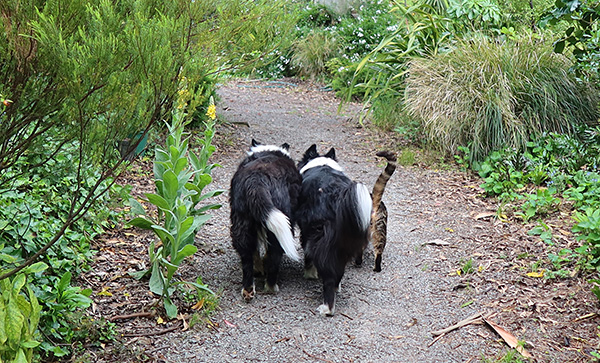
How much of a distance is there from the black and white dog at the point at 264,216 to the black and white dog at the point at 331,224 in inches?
5.4

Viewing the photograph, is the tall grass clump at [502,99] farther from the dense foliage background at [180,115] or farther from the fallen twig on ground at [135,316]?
the fallen twig on ground at [135,316]

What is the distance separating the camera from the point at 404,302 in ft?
14.1

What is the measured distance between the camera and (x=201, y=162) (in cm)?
455

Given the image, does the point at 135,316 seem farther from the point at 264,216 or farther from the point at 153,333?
the point at 264,216

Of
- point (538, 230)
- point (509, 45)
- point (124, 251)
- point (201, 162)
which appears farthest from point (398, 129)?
point (124, 251)

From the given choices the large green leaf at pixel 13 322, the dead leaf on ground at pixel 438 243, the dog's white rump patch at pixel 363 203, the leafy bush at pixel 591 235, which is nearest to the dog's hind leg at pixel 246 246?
the dog's white rump patch at pixel 363 203

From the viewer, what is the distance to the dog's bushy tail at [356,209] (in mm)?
3650

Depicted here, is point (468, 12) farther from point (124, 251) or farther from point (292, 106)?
point (124, 251)

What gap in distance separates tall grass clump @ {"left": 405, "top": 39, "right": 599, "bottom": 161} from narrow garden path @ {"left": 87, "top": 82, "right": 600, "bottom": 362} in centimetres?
94

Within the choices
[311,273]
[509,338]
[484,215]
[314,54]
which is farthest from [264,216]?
[314,54]

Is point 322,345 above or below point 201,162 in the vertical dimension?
below

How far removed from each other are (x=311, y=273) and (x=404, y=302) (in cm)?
77

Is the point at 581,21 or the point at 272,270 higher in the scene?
→ the point at 581,21

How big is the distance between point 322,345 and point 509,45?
17.2ft
